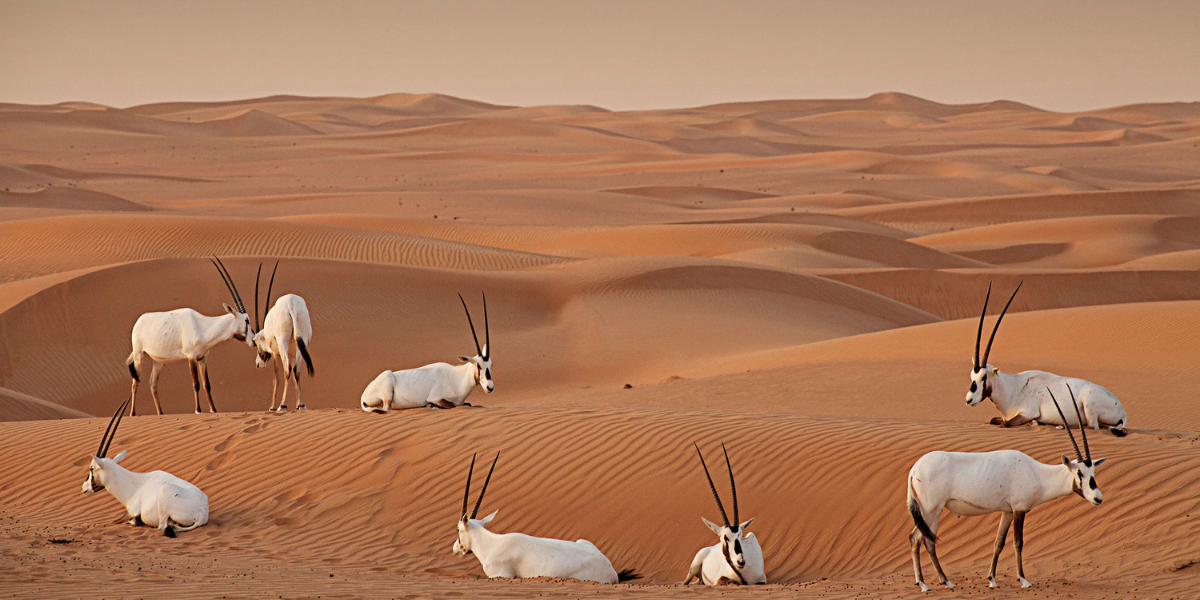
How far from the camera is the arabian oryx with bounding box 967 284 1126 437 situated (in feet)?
30.7

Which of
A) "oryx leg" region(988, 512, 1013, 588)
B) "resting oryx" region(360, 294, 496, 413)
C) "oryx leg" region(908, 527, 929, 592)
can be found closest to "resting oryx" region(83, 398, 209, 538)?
"resting oryx" region(360, 294, 496, 413)

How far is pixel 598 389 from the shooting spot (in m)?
16.9

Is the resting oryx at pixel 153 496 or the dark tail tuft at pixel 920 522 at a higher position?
the dark tail tuft at pixel 920 522

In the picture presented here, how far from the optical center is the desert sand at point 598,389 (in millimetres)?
7801

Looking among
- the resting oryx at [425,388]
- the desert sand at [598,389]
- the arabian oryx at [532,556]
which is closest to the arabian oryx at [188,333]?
the desert sand at [598,389]

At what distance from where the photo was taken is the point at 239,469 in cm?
1014

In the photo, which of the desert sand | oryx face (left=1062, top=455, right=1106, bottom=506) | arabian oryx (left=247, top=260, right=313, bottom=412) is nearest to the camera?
oryx face (left=1062, top=455, right=1106, bottom=506)

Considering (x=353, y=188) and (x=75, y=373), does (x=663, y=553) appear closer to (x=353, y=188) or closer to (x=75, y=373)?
(x=75, y=373)

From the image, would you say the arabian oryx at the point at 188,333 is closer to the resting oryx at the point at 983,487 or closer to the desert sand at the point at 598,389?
the desert sand at the point at 598,389

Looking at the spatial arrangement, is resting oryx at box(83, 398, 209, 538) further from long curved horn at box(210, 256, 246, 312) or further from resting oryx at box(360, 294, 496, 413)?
long curved horn at box(210, 256, 246, 312)

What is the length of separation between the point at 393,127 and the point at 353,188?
67.2 metres

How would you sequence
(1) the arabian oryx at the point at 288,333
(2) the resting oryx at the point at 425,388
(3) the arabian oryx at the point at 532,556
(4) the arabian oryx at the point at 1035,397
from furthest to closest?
(1) the arabian oryx at the point at 288,333 < (2) the resting oryx at the point at 425,388 < (4) the arabian oryx at the point at 1035,397 < (3) the arabian oryx at the point at 532,556

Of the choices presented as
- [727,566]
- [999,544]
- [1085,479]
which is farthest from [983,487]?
[727,566]

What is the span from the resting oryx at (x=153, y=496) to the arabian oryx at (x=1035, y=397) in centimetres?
654
